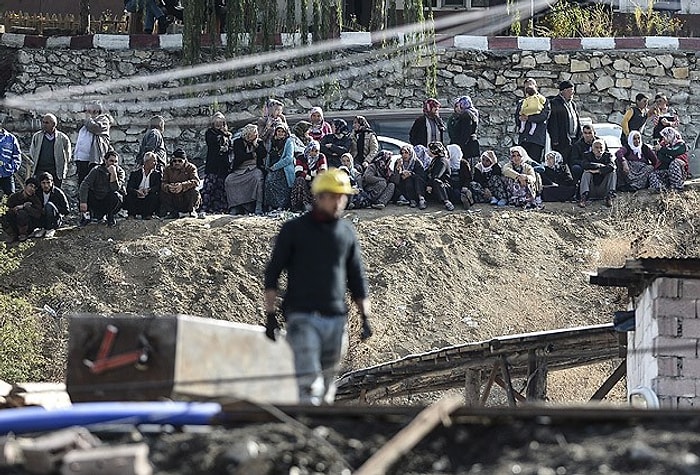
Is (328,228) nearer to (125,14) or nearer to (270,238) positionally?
(270,238)

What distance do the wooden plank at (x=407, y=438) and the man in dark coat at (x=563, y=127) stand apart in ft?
56.3

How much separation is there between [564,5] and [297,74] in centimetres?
663

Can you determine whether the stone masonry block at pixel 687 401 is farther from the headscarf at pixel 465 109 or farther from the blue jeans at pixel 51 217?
the blue jeans at pixel 51 217

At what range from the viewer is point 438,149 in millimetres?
24453

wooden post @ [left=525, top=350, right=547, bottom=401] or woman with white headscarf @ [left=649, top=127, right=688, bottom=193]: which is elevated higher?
woman with white headscarf @ [left=649, top=127, right=688, bottom=193]

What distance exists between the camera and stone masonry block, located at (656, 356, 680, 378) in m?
14.8

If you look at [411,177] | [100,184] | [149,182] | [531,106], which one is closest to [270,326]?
[100,184]

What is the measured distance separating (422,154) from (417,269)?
214 centimetres

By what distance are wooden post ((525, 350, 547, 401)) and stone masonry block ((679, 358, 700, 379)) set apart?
130 inches

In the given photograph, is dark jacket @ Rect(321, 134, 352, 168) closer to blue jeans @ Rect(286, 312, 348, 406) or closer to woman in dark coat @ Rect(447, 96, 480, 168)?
woman in dark coat @ Rect(447, 96, 480, 168)

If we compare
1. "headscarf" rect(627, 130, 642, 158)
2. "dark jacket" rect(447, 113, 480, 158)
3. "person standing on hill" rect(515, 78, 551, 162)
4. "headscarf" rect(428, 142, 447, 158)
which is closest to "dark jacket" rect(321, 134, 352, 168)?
"headscarf" rect(428, 142, 447, 158)

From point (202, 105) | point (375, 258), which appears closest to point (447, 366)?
point (375, 258)

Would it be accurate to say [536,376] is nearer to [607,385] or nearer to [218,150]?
[607,385]

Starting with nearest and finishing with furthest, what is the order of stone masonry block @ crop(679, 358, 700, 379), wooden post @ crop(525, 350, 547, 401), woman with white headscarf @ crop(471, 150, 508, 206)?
1. stone masonry block @ crop(679, 358, 700, 379)
2. wooden post @ crop(525, 350, 547, 401)
3. woman with white headscarf @ crop(471, 150, 508, 206)
